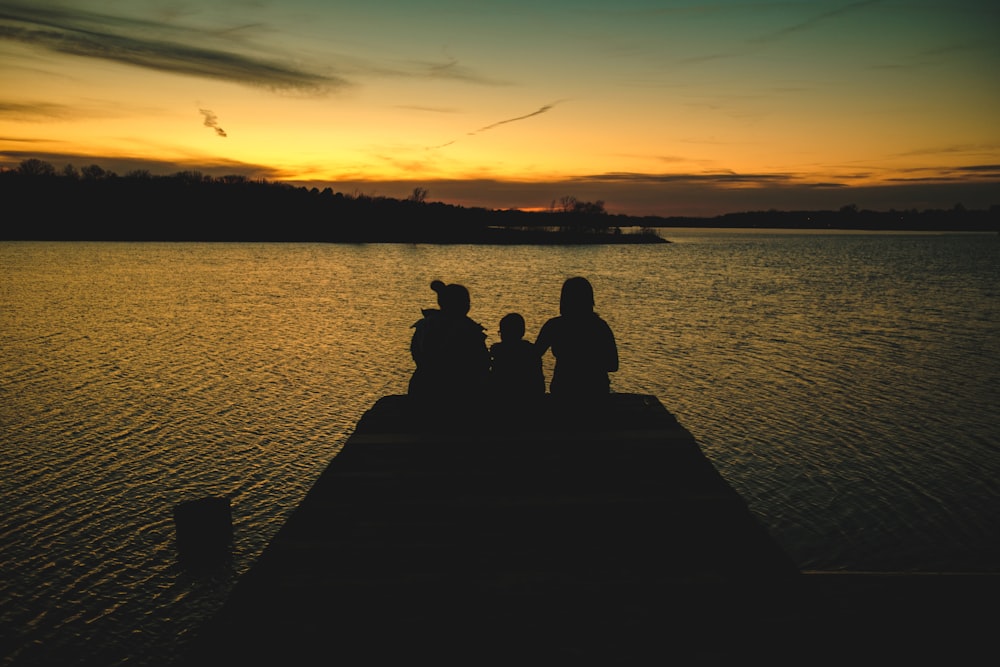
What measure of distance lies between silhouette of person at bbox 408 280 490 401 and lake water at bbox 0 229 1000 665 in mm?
4834

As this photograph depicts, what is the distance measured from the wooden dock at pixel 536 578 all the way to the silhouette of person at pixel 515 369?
146 centimetres

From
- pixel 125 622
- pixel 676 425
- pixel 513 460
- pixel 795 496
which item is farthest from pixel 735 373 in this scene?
pixel 125 622

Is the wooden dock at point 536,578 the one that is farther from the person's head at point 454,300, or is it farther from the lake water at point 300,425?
the lake water at point 300,425

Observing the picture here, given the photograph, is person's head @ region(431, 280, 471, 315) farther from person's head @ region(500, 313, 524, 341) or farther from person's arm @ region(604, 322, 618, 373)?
person's arm @ region(604, 322, 618, 373)

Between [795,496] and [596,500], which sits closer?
[596,500]

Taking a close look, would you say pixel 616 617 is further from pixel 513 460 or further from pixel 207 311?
pixel 207 311

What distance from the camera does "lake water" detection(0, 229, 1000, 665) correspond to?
10.0 metres

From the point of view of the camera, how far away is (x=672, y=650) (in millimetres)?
3967

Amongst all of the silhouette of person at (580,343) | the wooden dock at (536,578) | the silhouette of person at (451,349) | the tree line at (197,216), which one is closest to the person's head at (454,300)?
the silhouette of person at (451,349)

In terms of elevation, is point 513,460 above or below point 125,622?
above

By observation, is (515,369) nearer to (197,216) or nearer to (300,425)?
(300,425)

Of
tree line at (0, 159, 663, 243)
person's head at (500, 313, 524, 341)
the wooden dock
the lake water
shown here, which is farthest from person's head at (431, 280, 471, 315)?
tree line at (0, 159, 663, 243)

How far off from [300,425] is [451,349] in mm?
10788

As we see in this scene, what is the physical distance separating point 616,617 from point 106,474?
13.5 metres
